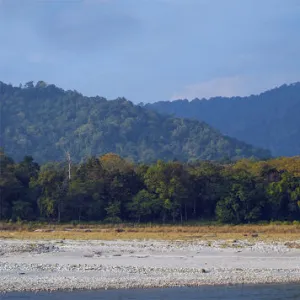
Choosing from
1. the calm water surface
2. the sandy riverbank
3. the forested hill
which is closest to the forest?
the sandy riverbank

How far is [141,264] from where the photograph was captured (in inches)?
1084

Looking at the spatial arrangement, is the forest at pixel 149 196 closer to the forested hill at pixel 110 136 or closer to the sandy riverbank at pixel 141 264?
the sandy riverbank at pixel 141 264

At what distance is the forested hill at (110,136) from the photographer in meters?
167

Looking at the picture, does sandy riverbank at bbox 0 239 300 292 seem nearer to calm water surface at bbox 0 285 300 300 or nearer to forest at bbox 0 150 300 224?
calm water surface at bbox 0 285 300 300

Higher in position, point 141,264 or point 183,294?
point 141,264

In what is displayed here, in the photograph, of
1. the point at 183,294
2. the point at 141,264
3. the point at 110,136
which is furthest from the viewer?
the point at 110,136

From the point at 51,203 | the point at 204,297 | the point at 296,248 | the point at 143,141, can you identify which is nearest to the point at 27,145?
the point at 143,141

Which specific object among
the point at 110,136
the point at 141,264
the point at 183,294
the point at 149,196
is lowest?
the point at 183,294

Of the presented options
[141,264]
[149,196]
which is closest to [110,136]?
[149,196]

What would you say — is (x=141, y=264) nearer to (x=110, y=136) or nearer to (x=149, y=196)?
(x=149, y=196)

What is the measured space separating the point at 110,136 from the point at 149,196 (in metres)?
122

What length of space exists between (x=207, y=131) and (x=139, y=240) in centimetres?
15197

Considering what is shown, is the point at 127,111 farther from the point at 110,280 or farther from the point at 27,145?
the point at 110,280

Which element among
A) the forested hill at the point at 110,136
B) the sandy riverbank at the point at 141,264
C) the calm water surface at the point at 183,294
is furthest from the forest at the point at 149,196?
the forested hill at the point at 110,136
